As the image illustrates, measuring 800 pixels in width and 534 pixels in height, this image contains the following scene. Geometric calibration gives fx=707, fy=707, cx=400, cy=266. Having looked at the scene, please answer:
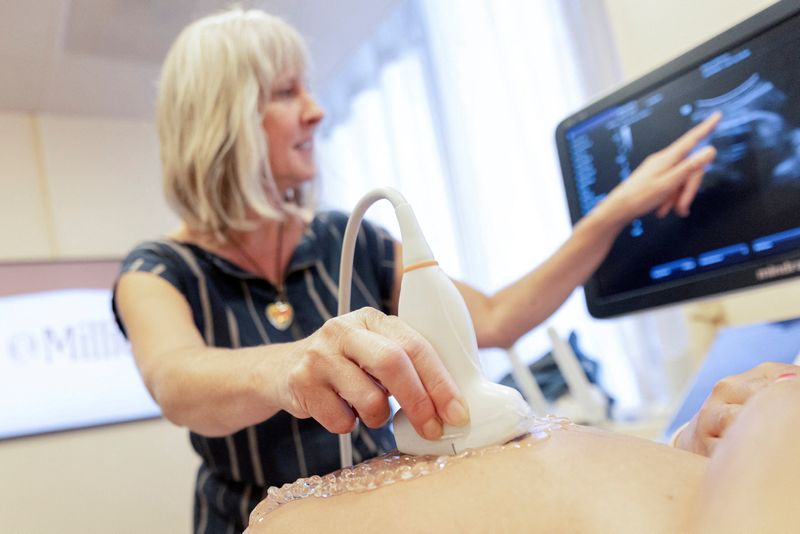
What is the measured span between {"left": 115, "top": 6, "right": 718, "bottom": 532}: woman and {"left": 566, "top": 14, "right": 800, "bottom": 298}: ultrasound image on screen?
0.09 feet

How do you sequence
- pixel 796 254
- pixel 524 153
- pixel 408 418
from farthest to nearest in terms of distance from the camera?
1. pixel 524 153
2. pixel 796 254
3. pixel 408 418

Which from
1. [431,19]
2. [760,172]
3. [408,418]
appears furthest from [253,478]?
[431,19]

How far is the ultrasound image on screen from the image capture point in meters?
0.89

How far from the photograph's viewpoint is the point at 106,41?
2.84 metres

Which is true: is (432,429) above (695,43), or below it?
below

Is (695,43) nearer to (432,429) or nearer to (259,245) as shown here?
(259,245)

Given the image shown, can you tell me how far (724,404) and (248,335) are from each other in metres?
0.74

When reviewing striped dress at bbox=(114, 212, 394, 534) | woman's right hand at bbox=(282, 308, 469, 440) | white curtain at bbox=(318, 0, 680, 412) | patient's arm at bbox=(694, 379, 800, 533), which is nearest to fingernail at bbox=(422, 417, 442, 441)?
woman's right hand at bbox=(282, 308, 469, 440)

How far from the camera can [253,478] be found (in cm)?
108

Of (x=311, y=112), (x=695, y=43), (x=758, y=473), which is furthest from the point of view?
(x=695, y=43)

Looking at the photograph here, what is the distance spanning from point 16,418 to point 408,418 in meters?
2.94

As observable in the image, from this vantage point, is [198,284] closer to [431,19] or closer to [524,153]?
[524,153]

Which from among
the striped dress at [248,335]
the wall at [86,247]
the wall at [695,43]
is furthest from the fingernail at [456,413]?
the wall at [86,247]

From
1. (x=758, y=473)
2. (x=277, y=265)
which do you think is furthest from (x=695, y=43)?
(x=758, y=473)
